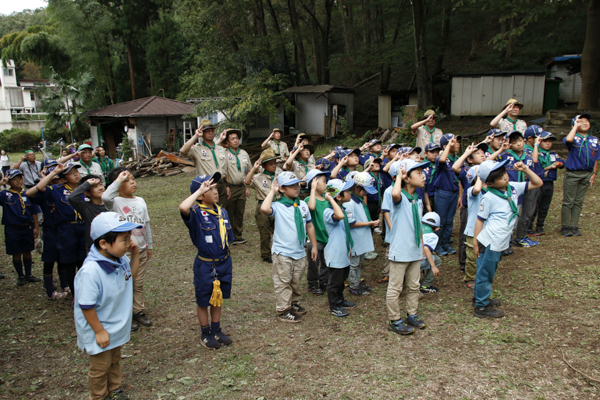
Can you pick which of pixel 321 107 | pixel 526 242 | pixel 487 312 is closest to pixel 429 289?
pixel 487 312

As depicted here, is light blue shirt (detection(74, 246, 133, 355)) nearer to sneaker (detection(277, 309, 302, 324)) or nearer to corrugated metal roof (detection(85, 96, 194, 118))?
sneaker (detection(277, 309, 302, 324))

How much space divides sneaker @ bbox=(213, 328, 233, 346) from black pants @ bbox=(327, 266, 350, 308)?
1371mm

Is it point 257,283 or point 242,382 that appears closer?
point 242,382

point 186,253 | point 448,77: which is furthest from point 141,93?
point 186,253

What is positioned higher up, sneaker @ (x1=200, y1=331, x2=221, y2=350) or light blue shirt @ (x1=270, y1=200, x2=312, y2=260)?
light blue shirt @ (x1=270, y1=200, x2=312, y2=260)

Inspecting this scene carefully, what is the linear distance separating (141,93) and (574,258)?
116 ft

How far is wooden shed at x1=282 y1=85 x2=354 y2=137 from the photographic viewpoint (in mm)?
24375

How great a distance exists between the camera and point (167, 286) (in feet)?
21.5

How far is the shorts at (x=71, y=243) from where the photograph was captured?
569 centimetres

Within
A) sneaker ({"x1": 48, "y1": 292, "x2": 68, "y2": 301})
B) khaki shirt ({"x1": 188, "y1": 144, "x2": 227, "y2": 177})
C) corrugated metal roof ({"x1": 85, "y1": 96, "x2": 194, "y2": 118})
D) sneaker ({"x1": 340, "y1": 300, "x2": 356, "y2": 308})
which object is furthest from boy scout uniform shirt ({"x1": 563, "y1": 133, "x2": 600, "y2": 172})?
corrugated metal roof ({"x1": 85, "y1": 96, "x2": 194, "y2": 118})

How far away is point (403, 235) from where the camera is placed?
15.4 feet

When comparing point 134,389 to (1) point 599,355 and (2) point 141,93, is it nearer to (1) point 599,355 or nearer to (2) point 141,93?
(1) point 599,355

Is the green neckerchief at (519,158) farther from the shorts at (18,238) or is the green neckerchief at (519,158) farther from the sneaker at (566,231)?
the shorts at (18,238)

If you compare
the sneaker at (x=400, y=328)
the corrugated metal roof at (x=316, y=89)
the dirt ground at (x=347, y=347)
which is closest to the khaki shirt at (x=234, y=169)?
the dirt ground at (x=347, y=347)
